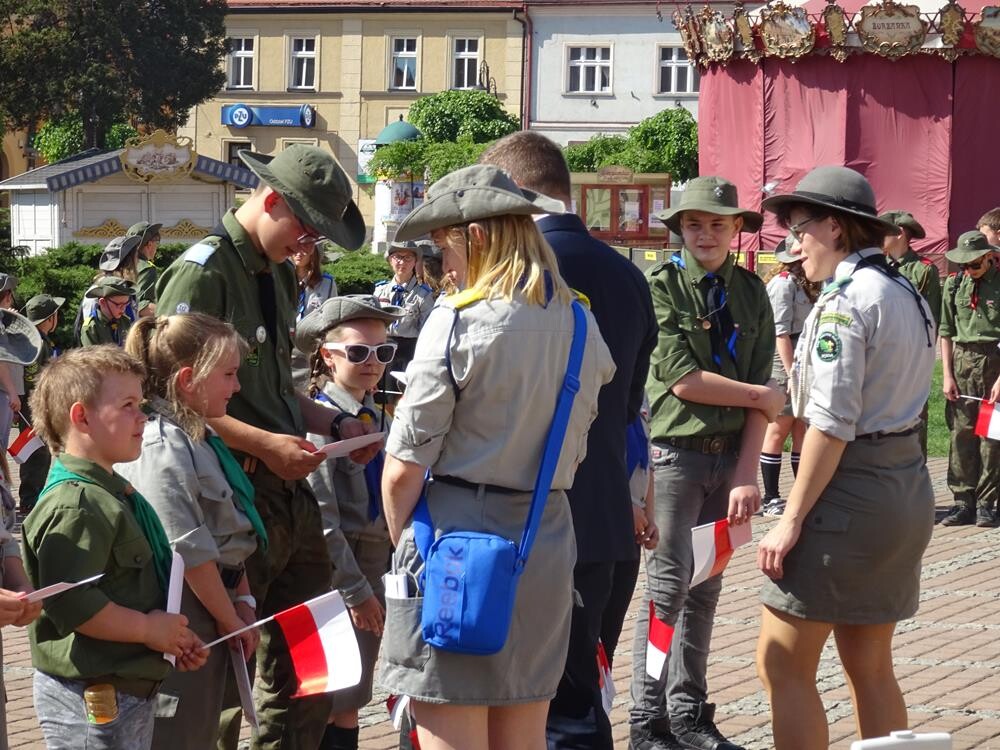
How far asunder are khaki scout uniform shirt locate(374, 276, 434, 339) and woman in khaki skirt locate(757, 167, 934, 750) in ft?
27.3

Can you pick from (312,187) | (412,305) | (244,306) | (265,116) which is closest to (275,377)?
(244,306)

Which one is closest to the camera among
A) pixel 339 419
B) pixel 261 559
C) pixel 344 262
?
pixel 261 559

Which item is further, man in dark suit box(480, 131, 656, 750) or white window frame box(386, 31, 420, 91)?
white window frame box(386, 31, 420, 91)

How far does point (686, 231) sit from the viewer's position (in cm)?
639

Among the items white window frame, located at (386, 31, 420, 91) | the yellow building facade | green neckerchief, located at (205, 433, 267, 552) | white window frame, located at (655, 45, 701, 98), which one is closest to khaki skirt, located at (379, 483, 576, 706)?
green neckerchief, located at (205, 433, 267, 552)

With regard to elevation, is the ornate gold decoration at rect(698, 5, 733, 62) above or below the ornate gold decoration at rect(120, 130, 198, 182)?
above

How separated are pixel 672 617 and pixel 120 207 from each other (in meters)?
31.3

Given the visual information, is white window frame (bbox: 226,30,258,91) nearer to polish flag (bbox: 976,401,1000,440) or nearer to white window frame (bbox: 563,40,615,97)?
white window frame (bbox: 563,40,615,97)

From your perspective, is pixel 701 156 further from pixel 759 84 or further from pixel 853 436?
pixel 853 436

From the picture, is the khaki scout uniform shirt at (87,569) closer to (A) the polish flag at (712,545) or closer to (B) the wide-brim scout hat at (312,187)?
(B) the wide-brim scout hat at (312,187)

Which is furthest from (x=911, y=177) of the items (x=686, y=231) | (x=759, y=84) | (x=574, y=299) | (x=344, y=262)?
(x=574, y=299)

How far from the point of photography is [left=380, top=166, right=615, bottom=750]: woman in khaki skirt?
4.00m

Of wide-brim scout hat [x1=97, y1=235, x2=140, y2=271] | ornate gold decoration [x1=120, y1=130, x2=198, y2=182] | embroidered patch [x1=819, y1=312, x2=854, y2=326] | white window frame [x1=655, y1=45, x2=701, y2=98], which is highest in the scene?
white window frame [x1=655, y1=45, x2=701, y2=98]

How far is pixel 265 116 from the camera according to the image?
71562 millimetres
